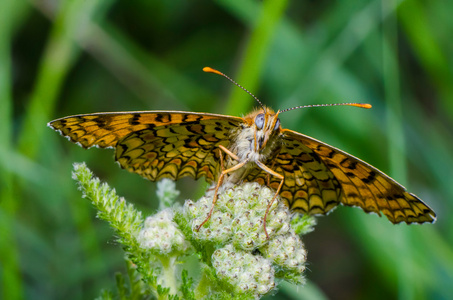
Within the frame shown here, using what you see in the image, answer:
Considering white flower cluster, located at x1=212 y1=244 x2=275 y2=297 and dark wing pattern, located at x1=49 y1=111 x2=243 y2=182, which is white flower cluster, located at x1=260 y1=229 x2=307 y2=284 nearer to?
white flower cluster, located at x1=212 y1=244 x2=275 y2=297

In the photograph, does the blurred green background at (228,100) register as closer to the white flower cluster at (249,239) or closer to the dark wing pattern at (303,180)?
the dark wing pattern at (303,180)

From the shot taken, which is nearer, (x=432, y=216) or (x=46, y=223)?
(x=432, y=216)

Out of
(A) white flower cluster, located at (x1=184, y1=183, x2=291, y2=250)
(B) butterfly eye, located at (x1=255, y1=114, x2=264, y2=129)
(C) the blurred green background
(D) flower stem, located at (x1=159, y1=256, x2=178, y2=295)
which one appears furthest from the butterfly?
(C) the blurred green background

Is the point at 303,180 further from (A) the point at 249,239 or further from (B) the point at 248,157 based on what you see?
(A) the point at 249,239

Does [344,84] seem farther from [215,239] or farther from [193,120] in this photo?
[215,239]

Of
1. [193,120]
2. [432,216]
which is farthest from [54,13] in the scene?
[432,216]
